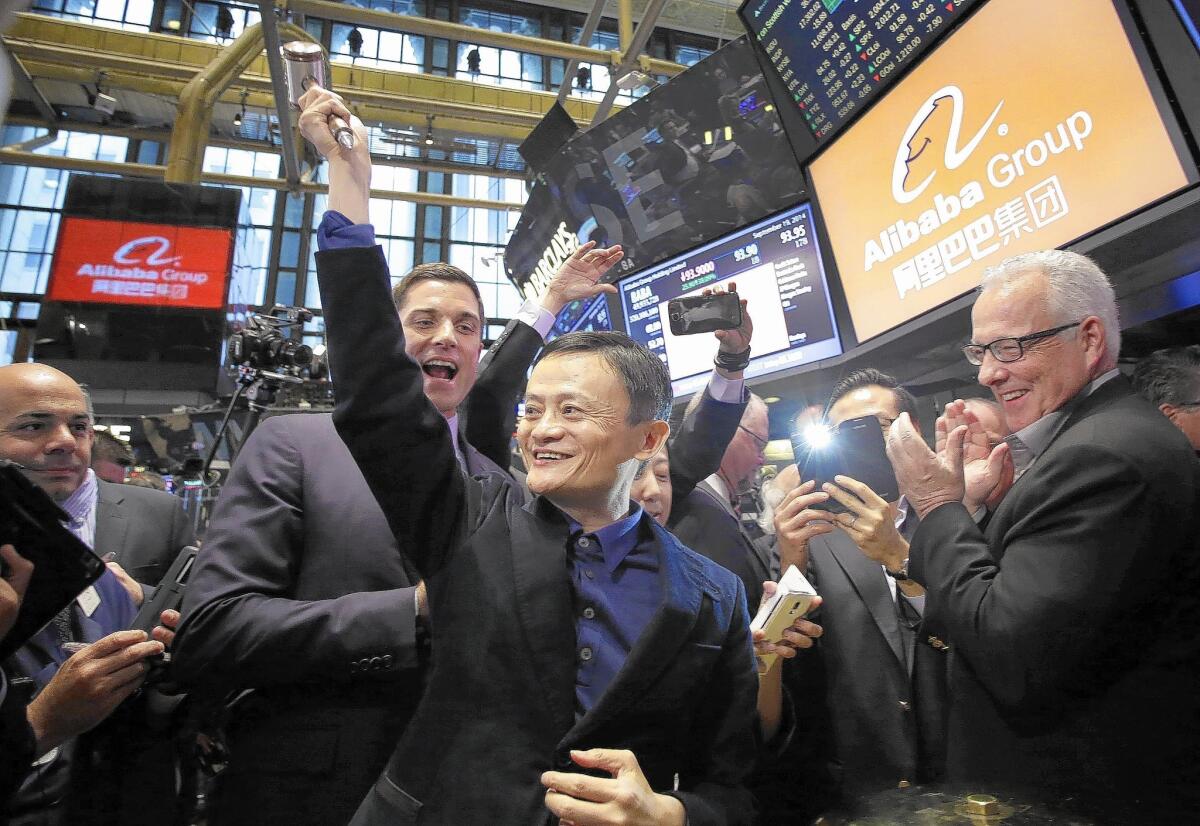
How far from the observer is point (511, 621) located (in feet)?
3.48

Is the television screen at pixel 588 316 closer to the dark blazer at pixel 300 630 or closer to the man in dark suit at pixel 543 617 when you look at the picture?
the dark blazer at pixel 300 630

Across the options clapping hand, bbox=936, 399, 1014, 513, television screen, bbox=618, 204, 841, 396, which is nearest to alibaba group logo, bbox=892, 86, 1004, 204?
television screen, bbox=618, 204, 841, 396

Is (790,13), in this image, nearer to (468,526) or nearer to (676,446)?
(676,446)

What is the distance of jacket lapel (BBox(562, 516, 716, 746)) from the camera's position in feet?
3.20

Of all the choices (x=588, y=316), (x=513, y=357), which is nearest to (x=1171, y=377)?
(x=513, y=357)

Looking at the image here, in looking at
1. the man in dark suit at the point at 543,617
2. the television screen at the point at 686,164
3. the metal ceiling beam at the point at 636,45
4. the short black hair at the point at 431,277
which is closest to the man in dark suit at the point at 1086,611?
the man in dark suit at the point at 543,617

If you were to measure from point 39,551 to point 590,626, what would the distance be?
795mm

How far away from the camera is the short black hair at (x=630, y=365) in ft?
4.13

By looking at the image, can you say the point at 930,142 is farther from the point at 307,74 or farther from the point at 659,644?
the point at 659,644

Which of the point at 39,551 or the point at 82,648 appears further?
the point at 82,648

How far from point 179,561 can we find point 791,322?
8.83ft

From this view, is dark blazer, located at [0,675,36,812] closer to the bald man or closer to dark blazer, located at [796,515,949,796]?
the bald man

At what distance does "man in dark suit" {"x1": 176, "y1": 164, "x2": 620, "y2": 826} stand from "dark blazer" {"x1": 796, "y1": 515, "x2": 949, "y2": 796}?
100 cm

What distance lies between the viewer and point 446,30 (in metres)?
Answer: 5.11
